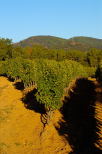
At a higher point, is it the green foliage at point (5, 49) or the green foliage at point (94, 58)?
the green foliage at point (5, 49)

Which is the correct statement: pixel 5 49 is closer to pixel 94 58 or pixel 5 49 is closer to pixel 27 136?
pixel 94 58

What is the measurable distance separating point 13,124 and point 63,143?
7678 millimetres

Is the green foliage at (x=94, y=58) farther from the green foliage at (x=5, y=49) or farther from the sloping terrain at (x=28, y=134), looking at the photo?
the sloping terrain at (x=28, y=134)

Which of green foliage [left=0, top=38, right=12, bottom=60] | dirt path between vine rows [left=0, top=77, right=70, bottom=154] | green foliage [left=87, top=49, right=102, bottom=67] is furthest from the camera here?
green foliage [left=87, top=49, right=102, bottom=67]

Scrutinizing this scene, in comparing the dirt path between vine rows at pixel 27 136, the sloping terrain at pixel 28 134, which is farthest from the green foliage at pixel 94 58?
the dirt path between vine rows at pixel 27 136

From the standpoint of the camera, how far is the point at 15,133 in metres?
22.9

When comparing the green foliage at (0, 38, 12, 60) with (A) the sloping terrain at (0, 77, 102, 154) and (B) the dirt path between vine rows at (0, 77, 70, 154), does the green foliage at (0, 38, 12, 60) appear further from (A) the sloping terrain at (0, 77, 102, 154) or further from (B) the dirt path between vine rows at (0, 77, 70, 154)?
(B) the dirt path between vine rows at (0, 77, 70, 154)

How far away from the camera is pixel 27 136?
22.0 meters

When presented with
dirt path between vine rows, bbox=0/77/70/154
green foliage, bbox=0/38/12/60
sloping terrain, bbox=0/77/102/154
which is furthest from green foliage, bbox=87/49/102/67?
dirt path between vine rows, bbox=0/77/70/154

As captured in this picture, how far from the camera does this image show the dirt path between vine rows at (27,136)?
19.1 meters

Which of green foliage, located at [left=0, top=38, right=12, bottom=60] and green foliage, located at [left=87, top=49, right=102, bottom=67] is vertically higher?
green foliage, located at [left=0, top=38, right=12, bottom=60]

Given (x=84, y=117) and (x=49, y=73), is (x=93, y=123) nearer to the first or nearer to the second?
(x=84, y=117)

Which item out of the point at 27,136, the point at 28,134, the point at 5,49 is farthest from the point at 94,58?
the point at 27,136

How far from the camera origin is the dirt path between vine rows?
62.6ft
